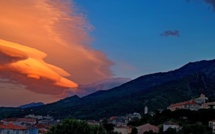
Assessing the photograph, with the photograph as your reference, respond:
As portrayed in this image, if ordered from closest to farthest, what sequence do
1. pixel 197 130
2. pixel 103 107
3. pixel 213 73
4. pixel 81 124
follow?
pixel 81 124
pixel 197 130
pixel 103 107
pixel 213 73

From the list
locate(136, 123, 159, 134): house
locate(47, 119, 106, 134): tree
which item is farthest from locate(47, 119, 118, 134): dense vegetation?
locate(136, 123, 159, 134): house

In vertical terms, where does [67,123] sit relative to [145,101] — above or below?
below

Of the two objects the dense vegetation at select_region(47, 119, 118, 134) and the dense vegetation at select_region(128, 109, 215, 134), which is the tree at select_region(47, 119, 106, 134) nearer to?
the dense vegetation at select_region(47, 119, 118, 134)

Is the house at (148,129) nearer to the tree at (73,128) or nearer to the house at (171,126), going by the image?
the house at (171,126)

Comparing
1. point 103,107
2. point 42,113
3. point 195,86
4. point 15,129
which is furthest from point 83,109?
point 15,129

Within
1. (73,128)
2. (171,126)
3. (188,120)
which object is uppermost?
(188,120)

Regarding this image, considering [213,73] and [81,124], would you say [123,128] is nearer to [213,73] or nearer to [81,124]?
[81,124]

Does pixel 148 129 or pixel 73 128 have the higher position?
pixel 148 129

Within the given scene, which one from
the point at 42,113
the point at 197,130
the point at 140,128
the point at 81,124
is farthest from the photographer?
the point at 42,113

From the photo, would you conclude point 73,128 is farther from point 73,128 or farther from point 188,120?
point 188,120

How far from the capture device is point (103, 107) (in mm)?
153875

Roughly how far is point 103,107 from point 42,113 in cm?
3670

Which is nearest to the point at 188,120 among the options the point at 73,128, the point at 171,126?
the point at 171,126

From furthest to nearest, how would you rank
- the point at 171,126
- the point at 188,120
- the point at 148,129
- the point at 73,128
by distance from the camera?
the point at 188,120, the point at 148,129, the point at 171,126, the point at 73,128
